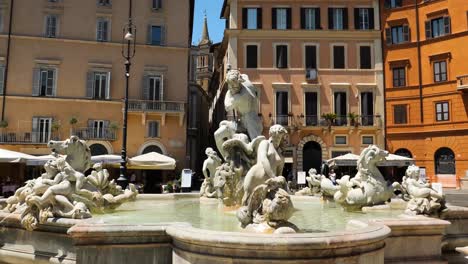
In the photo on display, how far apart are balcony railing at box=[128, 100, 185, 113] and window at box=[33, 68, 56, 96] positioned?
18.7 ft

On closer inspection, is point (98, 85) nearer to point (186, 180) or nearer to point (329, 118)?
point (329, 118)

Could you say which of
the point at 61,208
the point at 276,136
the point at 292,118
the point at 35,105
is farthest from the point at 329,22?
the point at 61,208

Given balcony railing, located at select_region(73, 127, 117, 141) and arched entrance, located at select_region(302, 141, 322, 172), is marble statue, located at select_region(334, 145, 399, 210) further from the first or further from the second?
arched entrance, located at select_region(302, 141, 322, 172)

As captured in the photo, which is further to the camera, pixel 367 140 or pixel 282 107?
pixel 282 107

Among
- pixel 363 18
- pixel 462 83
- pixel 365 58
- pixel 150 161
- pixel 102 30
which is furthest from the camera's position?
pixel 363 18

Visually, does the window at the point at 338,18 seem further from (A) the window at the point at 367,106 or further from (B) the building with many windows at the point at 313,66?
(A) the window at the point at 367,106

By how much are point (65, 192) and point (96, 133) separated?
2701 cm

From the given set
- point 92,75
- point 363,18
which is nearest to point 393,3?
point 363,18

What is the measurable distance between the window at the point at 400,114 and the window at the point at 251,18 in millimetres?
12394

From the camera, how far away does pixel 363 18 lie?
34594 millimetres

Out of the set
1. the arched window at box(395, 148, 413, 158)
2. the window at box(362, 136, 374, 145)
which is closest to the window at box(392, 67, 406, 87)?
the window at box(362, 136, 374, 145)

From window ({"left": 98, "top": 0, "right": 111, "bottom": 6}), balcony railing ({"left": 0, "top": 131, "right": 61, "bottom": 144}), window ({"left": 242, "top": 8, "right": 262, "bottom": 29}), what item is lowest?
balcony railing ({"left": 0, "top": 131, "right": 61, "bottom": 144})

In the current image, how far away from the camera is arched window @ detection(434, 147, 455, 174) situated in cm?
3027

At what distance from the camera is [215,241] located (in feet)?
12.7
